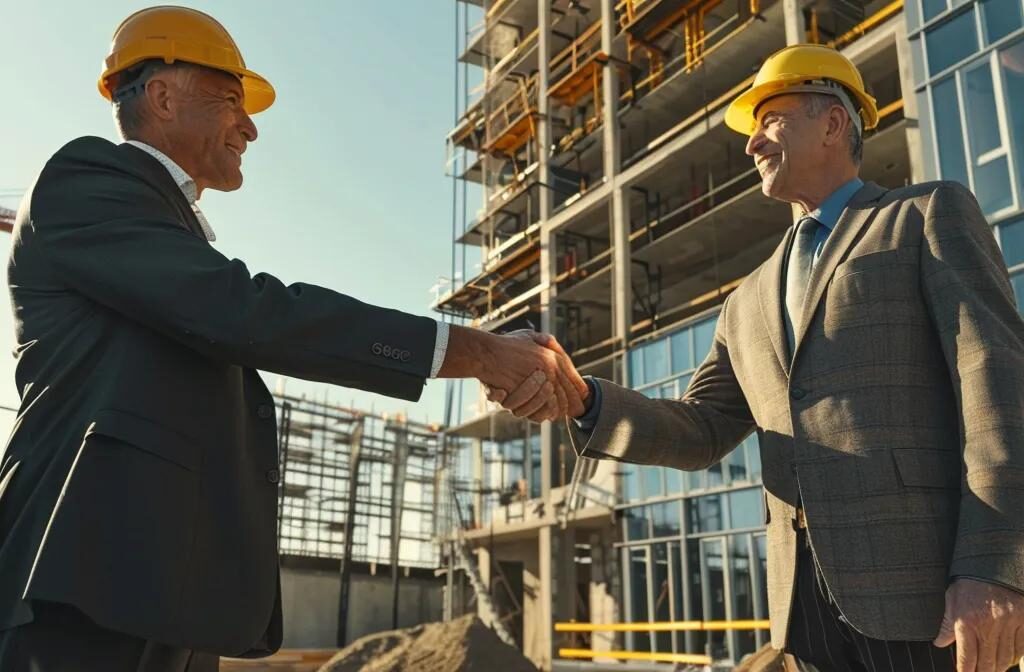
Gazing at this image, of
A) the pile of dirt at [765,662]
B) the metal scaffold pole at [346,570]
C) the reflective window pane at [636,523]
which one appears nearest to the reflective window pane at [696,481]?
the reflective window pane at [636,523]

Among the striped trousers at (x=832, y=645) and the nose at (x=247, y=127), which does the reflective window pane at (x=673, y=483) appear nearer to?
the striped trousers at (x=832, y=645)

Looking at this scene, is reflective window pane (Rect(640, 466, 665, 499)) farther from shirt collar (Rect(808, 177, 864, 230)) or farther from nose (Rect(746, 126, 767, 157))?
shirt collar (Rect(808, 177, 864, 230))

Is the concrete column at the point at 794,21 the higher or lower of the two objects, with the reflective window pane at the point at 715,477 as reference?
higher

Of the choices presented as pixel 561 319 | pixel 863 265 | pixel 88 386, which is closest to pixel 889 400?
pixel 863 265

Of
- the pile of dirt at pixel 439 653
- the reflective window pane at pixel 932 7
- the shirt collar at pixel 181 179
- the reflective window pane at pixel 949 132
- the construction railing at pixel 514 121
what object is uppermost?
the construction railing at pixel 514 121

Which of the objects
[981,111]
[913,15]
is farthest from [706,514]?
[913,15]

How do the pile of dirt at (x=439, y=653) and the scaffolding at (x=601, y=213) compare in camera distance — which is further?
the scaffolding at (x=601, y=213)

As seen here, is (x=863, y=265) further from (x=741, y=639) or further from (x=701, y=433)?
(x=741, y=639)

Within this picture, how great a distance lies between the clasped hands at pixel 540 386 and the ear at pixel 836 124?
3.65ft

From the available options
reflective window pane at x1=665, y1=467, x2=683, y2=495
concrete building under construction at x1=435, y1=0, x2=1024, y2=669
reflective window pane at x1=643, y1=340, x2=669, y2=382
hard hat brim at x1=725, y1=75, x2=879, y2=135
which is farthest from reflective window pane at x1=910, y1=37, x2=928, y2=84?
hard hat brim at x1=725, y1=75, x2=879, y2=135

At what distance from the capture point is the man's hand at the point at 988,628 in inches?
78.4

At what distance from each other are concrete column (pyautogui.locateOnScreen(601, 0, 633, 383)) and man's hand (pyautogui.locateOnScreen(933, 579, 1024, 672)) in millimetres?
22711

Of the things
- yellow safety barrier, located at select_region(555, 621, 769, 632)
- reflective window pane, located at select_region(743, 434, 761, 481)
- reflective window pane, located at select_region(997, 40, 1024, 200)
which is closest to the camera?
reflective window pane, located at select_region(997, 40, 1024, 200)

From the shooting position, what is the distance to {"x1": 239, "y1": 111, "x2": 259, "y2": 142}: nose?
2.69 m
